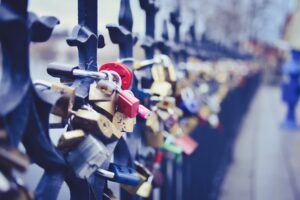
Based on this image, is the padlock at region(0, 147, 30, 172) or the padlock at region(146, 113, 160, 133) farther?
the padlock at region(146, 113, 160, 133)

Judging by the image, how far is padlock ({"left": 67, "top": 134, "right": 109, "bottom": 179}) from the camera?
74 centimetres

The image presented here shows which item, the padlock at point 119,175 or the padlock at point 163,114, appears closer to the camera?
the padlock at point 119,175

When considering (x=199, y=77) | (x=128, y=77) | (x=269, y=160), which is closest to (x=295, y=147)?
(x=269, y=160)

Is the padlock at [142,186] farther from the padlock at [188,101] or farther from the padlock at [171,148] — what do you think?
the padlock at [188,101]

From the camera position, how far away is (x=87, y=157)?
750mm

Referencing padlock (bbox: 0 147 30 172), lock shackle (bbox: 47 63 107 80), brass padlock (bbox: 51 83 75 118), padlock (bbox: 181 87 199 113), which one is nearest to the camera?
padlock (bbox: 0 147 30 172)

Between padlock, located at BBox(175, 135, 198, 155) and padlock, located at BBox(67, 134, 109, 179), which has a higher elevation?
padlock, located at BBox(67, 134, 109, 179)

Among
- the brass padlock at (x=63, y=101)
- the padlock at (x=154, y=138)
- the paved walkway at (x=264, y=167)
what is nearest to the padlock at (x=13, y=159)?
the brass padlock at (x=63, y=101)

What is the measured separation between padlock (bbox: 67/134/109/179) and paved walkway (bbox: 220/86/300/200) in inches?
99.5

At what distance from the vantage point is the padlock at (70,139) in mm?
758

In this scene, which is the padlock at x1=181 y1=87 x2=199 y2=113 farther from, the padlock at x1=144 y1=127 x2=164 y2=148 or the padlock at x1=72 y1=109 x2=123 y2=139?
the padlock at x1=72 y1=109 x2=123 y2=139

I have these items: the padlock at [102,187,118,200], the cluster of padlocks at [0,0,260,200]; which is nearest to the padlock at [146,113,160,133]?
the cluster of padlocks at [0,0,260,200]

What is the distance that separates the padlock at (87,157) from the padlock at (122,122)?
4.8 inches

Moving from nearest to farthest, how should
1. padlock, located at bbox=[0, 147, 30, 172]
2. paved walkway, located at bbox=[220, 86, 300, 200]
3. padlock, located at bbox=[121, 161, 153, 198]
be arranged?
padlock, located at bbox=[0, 147, 30, 172] → padlock, located at bbox=[121, 161, 153, 198] → paved walkway, located at bbox=[220, 86, 300, 200]
